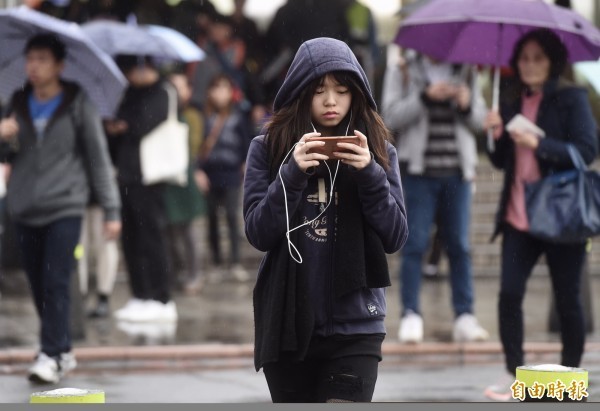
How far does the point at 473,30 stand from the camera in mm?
10102

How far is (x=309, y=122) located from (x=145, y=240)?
734 centimetres

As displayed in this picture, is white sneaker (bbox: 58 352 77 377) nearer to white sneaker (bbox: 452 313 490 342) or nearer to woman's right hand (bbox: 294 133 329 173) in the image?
white sneaker (bbox: 452 313 490 342)

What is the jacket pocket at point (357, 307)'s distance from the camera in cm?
543

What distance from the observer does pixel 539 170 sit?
29.4 ft

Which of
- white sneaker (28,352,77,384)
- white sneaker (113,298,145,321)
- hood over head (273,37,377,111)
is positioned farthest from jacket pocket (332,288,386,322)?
white sneaker (113,298,145,321)

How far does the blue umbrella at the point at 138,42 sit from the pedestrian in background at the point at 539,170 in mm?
4579

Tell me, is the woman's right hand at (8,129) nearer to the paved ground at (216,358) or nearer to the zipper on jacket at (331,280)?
the paved ground at (216,358)

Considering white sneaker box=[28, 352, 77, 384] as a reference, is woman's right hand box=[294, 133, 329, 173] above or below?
above

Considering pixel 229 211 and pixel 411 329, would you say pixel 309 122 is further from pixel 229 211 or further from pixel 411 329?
pixel 229 211

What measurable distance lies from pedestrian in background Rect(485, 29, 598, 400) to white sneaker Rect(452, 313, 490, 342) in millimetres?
2153

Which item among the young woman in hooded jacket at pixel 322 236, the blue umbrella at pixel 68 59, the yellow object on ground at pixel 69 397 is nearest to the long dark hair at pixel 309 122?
the young woman in hooded jacket at pixel 322 236

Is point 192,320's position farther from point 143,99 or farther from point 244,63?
point 244,63

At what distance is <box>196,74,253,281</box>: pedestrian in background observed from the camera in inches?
624

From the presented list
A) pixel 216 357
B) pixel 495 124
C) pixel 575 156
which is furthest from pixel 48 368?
pixel 575 156
